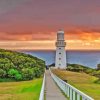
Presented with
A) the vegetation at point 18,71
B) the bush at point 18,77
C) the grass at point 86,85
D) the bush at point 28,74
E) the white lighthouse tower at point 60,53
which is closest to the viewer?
the grass at point 86,85

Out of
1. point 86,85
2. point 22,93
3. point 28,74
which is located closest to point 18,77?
point 28,74

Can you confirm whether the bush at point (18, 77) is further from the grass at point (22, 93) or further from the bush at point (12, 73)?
the grass at point (22, 93)

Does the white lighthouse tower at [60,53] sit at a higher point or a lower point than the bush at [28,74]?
higher

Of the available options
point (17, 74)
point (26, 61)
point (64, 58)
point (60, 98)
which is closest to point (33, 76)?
point (17, 74)

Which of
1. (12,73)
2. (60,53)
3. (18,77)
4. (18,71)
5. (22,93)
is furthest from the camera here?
(60,53)

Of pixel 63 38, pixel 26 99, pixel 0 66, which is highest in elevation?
pixel 63 38

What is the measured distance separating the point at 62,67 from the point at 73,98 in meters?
104

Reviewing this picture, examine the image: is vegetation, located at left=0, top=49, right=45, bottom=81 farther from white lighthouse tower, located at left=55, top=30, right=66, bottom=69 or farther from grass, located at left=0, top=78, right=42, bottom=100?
grass, located at left=0, top=78, right=42, bottom=100

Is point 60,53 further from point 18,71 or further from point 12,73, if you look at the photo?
point 12,73

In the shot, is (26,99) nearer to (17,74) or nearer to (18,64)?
(17,74)

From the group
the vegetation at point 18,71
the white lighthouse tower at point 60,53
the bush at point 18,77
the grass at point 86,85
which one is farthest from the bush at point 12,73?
the grass at point 86,85

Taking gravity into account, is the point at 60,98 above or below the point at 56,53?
below

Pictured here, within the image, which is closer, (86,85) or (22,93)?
(22,93)

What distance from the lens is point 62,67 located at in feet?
441
